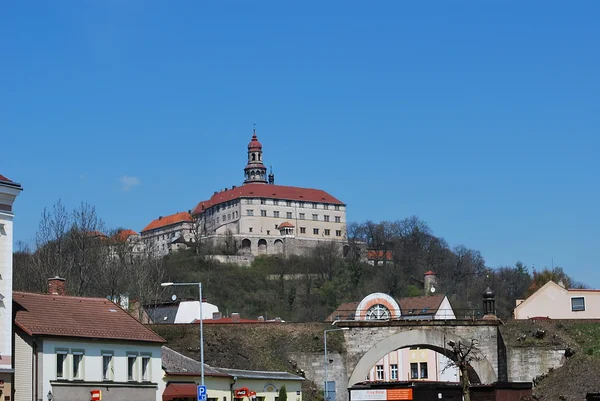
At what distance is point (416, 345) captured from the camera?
241 feet

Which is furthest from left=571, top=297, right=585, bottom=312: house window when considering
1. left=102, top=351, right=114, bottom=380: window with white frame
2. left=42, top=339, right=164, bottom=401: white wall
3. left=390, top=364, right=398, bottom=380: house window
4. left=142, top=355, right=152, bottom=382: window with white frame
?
left=102, top=351, right=114, bottom=380: window with white frame

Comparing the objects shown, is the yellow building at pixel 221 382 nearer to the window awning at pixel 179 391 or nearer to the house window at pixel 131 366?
the window awning at pixel 179 391

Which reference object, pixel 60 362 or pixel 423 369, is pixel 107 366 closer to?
pixel 60 362

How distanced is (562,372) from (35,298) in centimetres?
3538

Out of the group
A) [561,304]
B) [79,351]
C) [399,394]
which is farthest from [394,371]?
[79,351]

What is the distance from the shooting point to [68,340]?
46.5 metres

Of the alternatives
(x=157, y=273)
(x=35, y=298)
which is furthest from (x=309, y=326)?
(x=157, y=273)

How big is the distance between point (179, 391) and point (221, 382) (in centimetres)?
475

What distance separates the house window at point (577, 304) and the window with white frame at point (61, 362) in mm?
44398

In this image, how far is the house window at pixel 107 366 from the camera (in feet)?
159

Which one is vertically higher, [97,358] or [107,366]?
[97,358]

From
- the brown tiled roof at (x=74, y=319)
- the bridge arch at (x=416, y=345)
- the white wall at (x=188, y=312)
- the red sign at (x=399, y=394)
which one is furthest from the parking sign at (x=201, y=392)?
the white wall at (x=188, y=312)

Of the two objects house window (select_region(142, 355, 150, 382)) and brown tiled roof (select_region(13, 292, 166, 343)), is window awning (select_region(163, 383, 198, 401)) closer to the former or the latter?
house window (select_region(142, 355, 150, 382))

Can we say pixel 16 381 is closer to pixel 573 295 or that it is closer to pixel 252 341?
pixel 252 341
